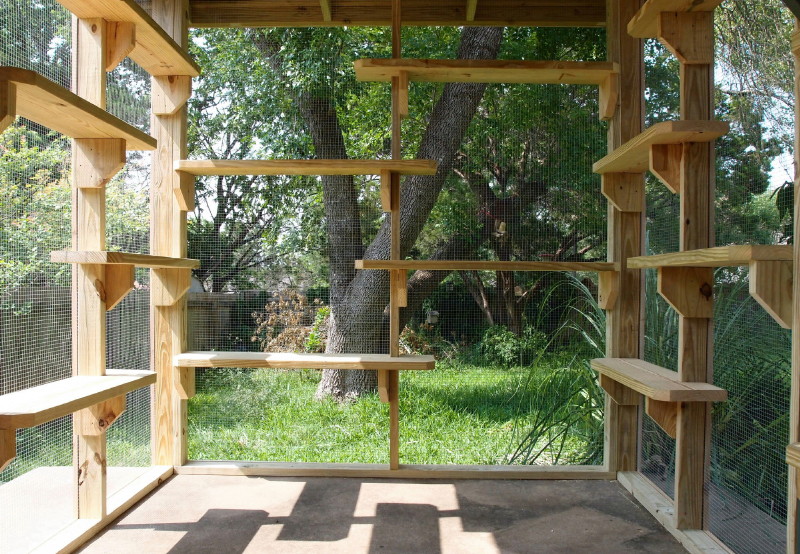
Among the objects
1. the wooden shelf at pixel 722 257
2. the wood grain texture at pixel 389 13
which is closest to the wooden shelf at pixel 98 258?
the wood grain texture at pixel 389 13

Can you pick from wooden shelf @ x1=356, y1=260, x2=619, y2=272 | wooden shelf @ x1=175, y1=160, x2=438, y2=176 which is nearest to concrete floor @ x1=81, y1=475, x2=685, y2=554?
wooden shelf @ x1=356, y1=260, x2=619, y2=272

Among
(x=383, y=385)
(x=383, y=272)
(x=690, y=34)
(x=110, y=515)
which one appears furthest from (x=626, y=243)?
(x=110, y=515)

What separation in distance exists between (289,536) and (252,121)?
191 centimetres

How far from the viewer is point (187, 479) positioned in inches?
125

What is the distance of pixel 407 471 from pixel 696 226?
1.71 m

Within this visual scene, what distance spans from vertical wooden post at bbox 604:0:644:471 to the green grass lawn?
0.30 m

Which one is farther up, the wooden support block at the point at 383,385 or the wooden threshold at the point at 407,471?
the wooden support block at the point at 383,385

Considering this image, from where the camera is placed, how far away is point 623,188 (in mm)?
3088

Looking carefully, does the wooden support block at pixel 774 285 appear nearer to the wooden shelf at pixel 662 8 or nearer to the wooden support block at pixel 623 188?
Result: the wooden shelf at pixel 662 8

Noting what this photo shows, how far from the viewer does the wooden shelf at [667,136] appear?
7.32ft

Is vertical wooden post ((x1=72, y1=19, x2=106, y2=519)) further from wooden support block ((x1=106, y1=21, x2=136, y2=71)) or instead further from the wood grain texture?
the wood grain texture

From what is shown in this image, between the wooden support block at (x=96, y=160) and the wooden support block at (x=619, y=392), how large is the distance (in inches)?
86.7

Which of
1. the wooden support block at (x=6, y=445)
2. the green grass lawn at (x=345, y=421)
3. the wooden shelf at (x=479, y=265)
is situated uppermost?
the wooden shelf at (x=479, y=265)

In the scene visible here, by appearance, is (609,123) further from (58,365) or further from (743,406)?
(58,365)
